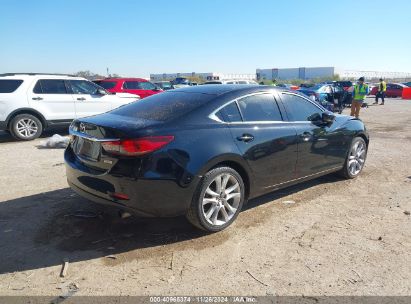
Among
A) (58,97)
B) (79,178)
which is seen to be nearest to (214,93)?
(79,178)

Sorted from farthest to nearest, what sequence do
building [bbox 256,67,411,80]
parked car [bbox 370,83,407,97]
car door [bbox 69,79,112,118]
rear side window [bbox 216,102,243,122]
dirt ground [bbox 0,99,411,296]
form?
building [bbox 256,67,411,80], parked car [bbox 370,83,407,97], car door [bbox 69,79,112,118], rear side window [bbox 216,102,243,122], dirt ground [bbox 0,99,411,296]

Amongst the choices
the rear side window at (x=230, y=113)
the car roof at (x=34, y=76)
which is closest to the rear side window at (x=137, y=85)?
the car roof at (x=34, y=76)

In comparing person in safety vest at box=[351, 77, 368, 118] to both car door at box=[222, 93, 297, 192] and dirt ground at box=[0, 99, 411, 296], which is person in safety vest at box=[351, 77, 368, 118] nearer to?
dirt ground at box=[0, 99, 411, 296]

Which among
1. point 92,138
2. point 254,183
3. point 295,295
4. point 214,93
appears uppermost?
point 214,93

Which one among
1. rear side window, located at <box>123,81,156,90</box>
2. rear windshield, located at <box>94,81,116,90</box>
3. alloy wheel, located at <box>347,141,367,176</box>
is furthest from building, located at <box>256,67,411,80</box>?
alloy wheel, located at <box>347,141,367,176</box>

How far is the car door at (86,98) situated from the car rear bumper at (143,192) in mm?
7173

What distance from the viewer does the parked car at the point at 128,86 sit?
46.9 ft

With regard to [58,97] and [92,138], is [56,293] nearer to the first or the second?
[92,138]

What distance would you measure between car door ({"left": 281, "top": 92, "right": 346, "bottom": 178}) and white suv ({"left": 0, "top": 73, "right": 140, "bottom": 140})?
7.27 m

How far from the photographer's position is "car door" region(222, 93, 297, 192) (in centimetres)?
398

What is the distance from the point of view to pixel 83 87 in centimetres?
1045


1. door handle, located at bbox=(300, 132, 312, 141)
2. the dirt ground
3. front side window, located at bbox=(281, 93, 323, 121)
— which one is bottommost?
the dirt ground

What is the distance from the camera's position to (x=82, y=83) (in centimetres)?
1045

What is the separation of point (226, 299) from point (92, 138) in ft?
6.52
